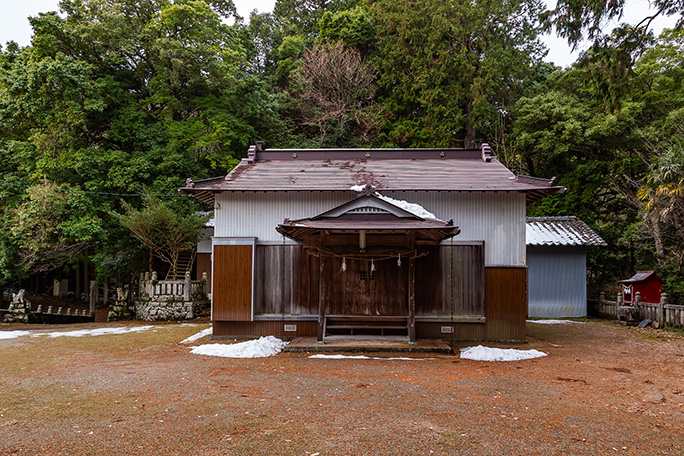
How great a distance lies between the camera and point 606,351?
34.9 feet

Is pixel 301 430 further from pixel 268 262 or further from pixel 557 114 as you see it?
pixel 557 114

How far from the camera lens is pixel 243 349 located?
34.4 feet

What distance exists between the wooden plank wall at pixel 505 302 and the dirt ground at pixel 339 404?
4.04 ft

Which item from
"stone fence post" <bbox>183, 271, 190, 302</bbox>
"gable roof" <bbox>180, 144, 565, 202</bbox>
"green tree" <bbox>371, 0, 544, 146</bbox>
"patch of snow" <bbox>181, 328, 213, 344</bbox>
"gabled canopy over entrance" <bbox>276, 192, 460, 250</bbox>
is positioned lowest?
"patch of snow" <bbox>181, 328, 213, 344</bbox>

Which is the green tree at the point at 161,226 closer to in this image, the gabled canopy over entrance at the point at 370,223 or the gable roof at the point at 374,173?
the gable roof at the point at 374,173

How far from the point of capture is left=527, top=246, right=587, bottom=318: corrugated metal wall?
18016 mm

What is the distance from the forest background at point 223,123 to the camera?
1861cm

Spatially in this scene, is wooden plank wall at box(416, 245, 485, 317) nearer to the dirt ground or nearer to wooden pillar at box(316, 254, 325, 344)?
the dirt ground

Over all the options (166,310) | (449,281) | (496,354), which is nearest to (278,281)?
(449,281)

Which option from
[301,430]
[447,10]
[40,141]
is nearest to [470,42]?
[447,10]

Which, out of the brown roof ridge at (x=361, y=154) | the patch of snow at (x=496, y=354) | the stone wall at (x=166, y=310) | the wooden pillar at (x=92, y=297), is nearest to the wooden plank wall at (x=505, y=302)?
the patch of snow at (x=496, y=354)

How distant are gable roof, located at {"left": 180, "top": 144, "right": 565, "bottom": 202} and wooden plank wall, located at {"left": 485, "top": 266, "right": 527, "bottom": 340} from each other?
7.24 ft

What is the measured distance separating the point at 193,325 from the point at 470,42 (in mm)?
22802

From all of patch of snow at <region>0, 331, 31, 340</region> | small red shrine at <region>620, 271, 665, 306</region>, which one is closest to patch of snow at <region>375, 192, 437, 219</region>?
small red shrine at <region>620, 271, 665, 306</region>
